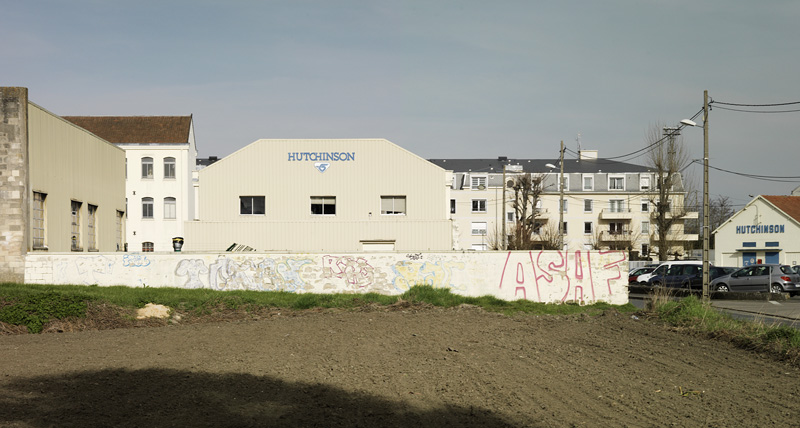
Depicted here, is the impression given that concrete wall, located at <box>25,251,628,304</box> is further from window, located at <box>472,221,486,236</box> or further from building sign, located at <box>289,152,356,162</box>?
window, located at <box>472,221,486,236</box>

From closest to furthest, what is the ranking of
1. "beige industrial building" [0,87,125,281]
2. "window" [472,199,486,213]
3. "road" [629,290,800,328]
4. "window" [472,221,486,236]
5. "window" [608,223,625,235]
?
"road" [629,290,800,328], "beige industrial building" [0,87,125,281], "window" [608,223,625,235], "window" [472,221,486,236], "window" [472,199,486,213]

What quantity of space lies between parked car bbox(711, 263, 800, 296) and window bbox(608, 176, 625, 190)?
2017 inches

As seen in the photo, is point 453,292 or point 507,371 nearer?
point 507,371

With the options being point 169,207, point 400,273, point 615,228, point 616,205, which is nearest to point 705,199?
point 400,273

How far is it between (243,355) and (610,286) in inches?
646

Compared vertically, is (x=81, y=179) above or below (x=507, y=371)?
above

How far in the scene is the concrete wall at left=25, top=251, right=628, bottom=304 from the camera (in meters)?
25.4

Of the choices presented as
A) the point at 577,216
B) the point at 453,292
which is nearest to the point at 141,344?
the point at 453,292

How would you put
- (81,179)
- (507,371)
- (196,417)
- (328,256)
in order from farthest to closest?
1. (81,179)
2. (328,256)
3. (507,371)
4. (196,417)

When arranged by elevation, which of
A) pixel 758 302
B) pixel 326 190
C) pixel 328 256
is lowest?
pixel 758 302

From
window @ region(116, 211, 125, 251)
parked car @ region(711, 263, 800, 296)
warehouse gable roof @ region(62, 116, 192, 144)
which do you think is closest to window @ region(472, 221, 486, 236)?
warehouse gable roof @ region(62, 116, 192, 144)

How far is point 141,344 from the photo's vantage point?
1498 cm

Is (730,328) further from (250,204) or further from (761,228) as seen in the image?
(761,228)

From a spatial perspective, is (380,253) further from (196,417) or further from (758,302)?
(196,417)
